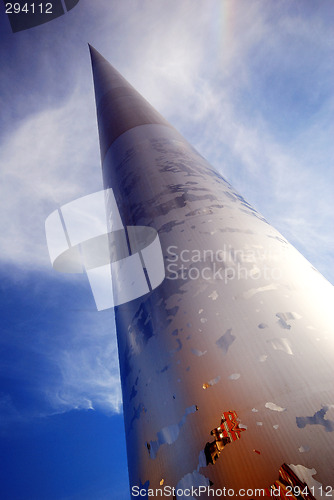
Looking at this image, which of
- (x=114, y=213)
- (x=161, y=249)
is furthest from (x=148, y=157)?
(x=161, y=249)

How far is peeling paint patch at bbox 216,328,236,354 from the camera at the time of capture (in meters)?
0.59

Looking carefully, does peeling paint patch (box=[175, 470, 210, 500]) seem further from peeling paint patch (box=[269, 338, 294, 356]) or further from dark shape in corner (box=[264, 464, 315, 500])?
peeling paint patch (box=[269, 338, 294, 356])

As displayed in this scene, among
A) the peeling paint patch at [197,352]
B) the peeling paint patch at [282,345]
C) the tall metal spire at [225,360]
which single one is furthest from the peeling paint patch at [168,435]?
the peeling paint patch at [282,345]

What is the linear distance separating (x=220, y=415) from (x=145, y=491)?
255 millimetres

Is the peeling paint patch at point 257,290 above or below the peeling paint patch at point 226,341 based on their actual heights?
above

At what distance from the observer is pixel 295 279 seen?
28.7 inches

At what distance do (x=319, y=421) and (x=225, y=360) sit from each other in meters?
0.19

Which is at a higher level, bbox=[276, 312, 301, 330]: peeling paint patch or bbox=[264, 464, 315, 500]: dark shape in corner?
bbox=[276, 312, 301, 330]: peeling paint patch

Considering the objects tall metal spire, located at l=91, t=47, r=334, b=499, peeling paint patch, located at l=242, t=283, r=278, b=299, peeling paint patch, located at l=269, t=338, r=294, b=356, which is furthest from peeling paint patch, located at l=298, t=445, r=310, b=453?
peeling paint patch, located at l=242, t=283, r=278, b=299

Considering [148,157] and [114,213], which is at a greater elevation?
[148,157]

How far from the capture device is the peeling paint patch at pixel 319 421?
435 mm

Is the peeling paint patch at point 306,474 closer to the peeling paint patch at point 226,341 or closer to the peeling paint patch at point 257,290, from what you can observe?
the peeling paint patch at point 226,341

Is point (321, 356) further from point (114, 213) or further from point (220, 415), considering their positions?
point (114, 213)

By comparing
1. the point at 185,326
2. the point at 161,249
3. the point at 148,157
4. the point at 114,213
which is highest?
the point at 148,157
